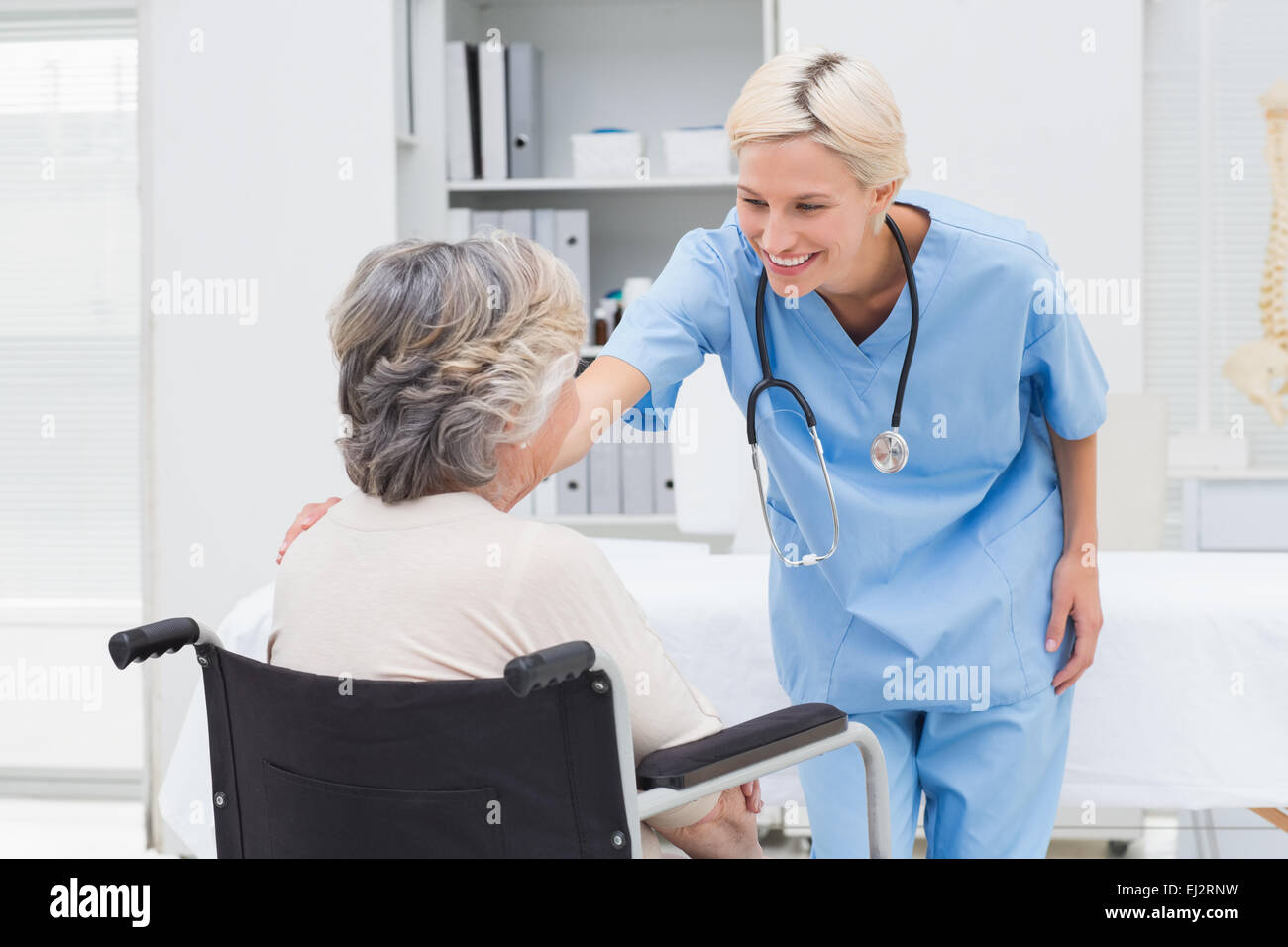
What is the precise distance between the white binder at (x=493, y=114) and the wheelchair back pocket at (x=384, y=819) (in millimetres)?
2591

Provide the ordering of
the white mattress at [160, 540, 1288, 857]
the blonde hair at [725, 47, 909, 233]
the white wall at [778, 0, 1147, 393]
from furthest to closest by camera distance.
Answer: the white wall at [778, 0, 1147, 393] < the white mattress at [160, 540, 1288, 857] < the blonde hair at [725, 47, 909, 233]

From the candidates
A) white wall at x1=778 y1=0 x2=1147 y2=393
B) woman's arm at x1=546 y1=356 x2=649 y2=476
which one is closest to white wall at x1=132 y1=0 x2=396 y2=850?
white wall at x1=778 y1=0 x2=1147 y2=393

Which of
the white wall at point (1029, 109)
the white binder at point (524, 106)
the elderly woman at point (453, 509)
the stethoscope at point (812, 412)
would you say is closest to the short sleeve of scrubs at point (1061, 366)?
the stethoscope at point (812, 412)

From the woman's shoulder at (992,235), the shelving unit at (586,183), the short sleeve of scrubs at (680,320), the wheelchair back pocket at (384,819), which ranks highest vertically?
the shelving unit at (586,183)

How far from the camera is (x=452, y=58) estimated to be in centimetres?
325

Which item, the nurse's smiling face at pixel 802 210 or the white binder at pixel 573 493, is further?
the white binder at pixel 573 493

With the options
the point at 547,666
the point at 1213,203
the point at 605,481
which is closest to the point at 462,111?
the point at 605,481

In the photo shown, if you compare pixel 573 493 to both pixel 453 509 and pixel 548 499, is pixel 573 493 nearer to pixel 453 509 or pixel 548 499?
pixel 548 499

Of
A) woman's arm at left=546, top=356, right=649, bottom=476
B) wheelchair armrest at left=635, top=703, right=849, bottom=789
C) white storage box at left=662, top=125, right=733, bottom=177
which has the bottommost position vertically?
wheelchair armrest at left=635, top=703, right=849, bottom=789

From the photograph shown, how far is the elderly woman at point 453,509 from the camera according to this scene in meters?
0.91

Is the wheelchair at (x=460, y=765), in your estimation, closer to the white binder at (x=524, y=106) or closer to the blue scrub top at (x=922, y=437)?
the blue scrub top at (x=922, y=437)

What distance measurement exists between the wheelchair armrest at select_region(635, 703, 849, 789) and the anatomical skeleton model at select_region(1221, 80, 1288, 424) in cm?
267

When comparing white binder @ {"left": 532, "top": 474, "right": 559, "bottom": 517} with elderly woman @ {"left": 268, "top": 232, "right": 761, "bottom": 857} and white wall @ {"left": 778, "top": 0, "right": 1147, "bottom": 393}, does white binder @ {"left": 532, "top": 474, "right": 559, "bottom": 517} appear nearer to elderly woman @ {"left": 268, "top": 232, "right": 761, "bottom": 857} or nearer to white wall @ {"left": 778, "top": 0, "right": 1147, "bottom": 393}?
white wall @ {"left": 778, "top": 0, "right": 1147, "bottom": 393}

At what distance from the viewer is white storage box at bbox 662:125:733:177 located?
3271 mm
